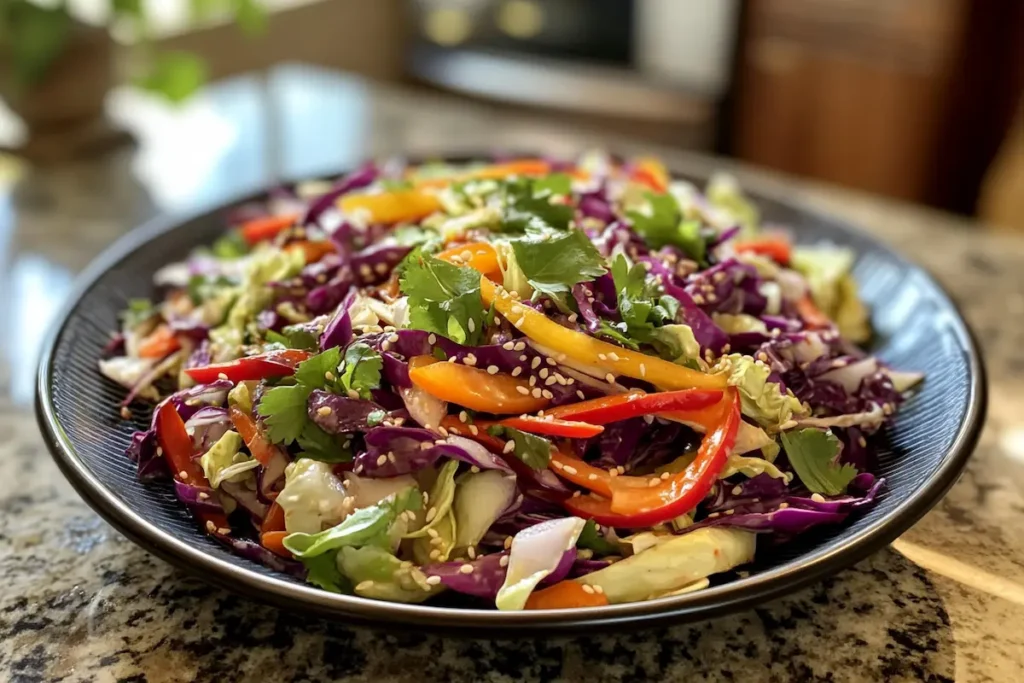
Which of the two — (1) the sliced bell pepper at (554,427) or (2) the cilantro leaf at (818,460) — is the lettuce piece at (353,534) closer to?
(1) the sliced bell pepper at (554,427)

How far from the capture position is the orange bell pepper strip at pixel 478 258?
1.21 meters

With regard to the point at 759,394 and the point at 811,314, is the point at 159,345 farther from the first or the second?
the point at 811,314

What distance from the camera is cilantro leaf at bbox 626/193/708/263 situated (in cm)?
139

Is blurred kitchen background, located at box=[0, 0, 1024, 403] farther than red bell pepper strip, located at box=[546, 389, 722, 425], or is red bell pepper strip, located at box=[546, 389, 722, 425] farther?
blurred kitchen background, located at box=[0, 0, 1024, 403]

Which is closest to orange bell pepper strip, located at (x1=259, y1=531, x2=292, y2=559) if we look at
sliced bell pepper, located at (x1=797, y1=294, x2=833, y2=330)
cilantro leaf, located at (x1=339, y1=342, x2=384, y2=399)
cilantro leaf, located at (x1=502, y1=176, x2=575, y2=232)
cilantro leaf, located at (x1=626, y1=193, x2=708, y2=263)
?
cilantro leaf, located at (x1=339, y1=342, x2=384, y2=399)

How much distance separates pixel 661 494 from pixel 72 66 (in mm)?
1961

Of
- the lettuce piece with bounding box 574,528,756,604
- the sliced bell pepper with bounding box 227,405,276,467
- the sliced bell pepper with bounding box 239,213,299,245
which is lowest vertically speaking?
the lettuce piece with bounding box 574,528,756,604

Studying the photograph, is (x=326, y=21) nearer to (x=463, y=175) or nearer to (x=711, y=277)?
(x=463, y=175)

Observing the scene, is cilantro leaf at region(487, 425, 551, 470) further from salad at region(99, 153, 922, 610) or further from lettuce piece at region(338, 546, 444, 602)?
lettuce piece at region(338, 546, 444, 602)

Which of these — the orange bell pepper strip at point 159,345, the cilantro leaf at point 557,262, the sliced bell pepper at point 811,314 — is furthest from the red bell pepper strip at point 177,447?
the sliced bell pepper at point 811,314

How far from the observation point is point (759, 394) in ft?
3.72

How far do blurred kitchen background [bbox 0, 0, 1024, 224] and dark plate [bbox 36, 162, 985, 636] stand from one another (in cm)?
128

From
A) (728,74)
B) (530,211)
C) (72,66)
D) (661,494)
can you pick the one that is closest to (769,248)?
(530,211)

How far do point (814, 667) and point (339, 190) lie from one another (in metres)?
1.07
